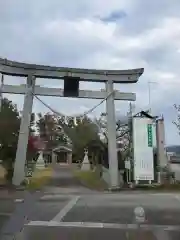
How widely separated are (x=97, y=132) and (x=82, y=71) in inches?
408

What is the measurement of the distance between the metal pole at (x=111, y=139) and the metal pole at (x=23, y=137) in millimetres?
4386

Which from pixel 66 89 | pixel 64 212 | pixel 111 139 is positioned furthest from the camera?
pixel 66 89

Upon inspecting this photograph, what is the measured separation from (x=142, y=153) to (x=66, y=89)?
5854 millimetres

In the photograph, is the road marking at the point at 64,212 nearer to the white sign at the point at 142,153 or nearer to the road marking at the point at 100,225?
the road marking at the point at 100,225

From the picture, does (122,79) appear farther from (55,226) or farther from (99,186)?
(55,226)

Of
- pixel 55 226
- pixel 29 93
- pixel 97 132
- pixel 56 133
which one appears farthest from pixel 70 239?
pixel 56 133

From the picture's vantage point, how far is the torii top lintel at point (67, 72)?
2334 cm

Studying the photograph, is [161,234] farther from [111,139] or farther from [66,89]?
[66,89]

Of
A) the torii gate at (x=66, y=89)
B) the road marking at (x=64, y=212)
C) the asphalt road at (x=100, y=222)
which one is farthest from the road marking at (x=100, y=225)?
the torii gate at (x=66, y=89)

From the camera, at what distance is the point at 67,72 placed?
2364cm

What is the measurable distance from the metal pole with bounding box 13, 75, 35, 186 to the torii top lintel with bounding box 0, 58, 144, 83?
0.53m

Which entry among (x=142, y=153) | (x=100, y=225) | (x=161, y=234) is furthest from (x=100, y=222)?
(x=142, y=153)

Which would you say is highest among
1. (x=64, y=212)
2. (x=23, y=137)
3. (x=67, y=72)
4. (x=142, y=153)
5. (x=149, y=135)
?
(x=67, y=72)

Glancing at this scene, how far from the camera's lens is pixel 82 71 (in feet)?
78.3
